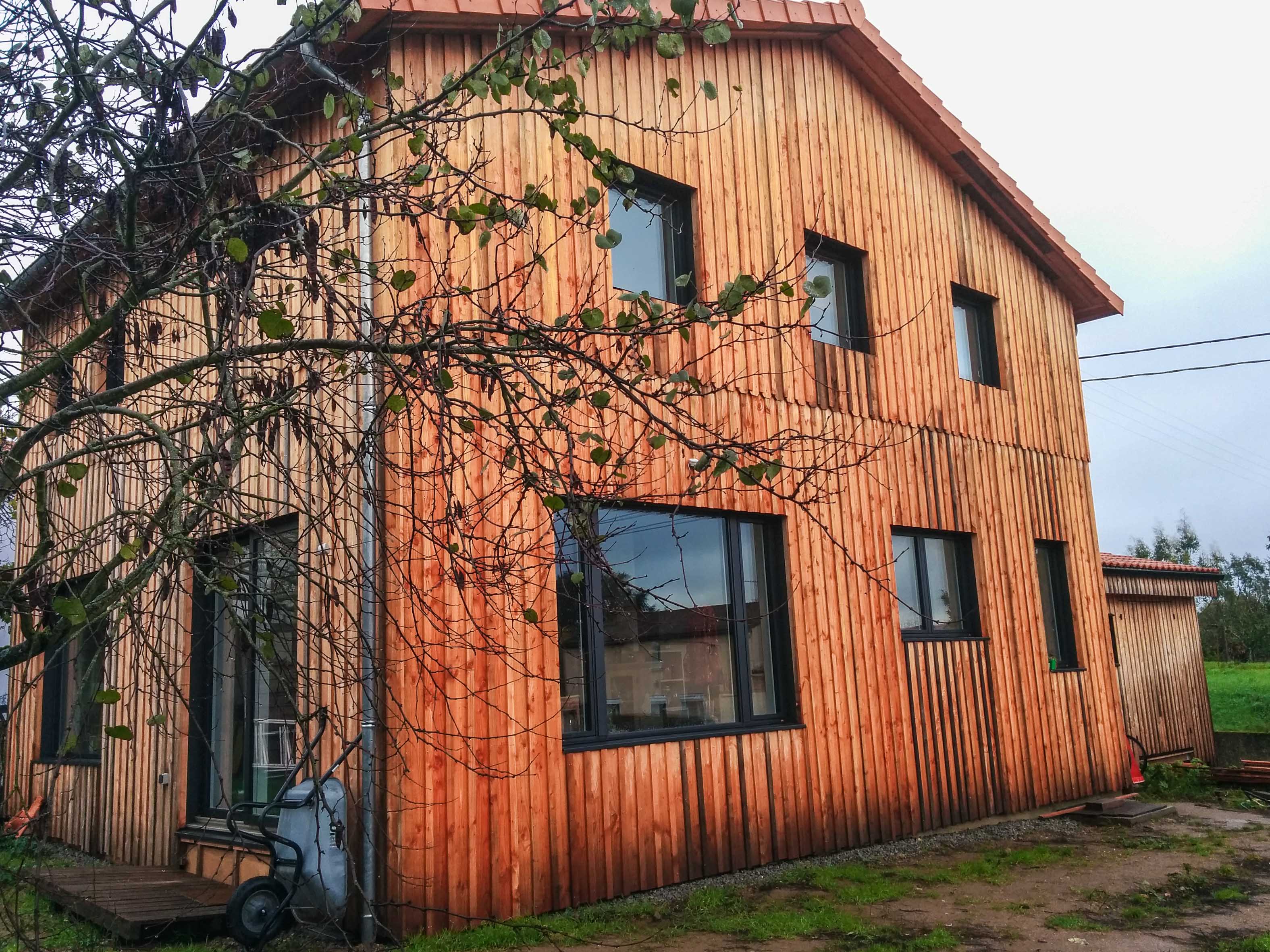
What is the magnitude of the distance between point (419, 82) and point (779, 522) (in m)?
4.14

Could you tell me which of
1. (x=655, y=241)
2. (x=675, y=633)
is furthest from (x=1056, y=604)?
(x=655, y=241)

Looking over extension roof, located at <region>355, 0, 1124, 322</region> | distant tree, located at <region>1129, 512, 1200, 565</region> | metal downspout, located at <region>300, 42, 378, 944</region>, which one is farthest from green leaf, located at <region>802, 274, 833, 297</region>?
distant tree, located at <region>1129, 512, 1200, 565</region>

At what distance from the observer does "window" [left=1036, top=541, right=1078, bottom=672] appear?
1161 cm

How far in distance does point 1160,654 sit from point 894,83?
8659 millimetres

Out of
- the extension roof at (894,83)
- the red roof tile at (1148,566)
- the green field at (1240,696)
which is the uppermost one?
the extension roof at (894,83)

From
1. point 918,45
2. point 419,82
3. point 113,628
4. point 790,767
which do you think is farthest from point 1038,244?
point 113,628

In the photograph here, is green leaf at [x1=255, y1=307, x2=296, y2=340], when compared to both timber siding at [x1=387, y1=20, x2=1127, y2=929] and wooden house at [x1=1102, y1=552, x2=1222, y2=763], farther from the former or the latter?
wooden house at [x1=1102, y1=552, x2=1222, y2=763]

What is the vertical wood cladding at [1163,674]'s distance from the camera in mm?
13852

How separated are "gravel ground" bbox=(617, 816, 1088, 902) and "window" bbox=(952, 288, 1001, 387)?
4508 mm

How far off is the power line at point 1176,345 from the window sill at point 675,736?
9.75 m

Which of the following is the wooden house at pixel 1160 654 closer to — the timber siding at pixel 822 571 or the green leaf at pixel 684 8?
the timber siding at pixel 822 571

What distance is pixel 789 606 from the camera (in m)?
8.25

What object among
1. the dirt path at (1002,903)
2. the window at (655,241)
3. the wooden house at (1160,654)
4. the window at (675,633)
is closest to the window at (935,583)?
the window at (675,633)

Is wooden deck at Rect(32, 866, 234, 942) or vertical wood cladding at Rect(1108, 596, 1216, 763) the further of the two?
vertical wood cladding at Rect(1108, 596, 1216, 763)
